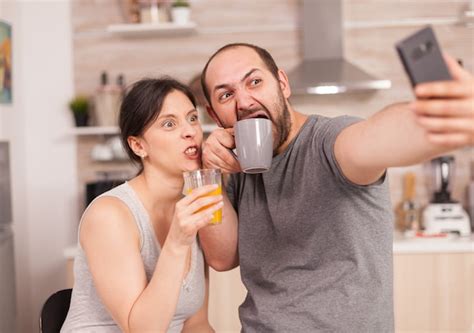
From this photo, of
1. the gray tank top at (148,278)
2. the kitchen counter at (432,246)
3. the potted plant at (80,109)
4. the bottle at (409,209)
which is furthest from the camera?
the potted plant at (80,109)

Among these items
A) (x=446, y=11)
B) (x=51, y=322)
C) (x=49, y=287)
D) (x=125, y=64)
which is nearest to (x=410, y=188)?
(x=446, y=11)

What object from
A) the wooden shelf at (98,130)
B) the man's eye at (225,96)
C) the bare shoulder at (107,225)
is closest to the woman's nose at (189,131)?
the man's eye at (225,96)

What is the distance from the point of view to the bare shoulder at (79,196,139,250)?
56.9 inches

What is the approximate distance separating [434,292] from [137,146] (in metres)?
1.96

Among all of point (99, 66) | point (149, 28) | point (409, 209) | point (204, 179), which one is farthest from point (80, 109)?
point (204, 179)

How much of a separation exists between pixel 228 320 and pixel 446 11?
2141 mm

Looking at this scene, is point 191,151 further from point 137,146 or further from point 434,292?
point 434,292

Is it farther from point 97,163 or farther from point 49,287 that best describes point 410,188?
point 49,287

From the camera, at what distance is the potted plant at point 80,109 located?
11.6ft

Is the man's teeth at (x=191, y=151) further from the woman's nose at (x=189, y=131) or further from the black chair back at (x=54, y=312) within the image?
the black chair back at (x=54, y=312)

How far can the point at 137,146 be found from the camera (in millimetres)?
1658

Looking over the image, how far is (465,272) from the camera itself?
9.82 ft

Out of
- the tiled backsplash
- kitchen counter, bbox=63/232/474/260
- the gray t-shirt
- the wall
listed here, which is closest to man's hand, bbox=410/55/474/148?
the gray t-shirt

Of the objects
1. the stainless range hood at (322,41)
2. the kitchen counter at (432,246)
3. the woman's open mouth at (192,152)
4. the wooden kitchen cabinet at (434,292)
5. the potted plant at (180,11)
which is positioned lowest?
the wooden kitchen cabinet at (434,292)
